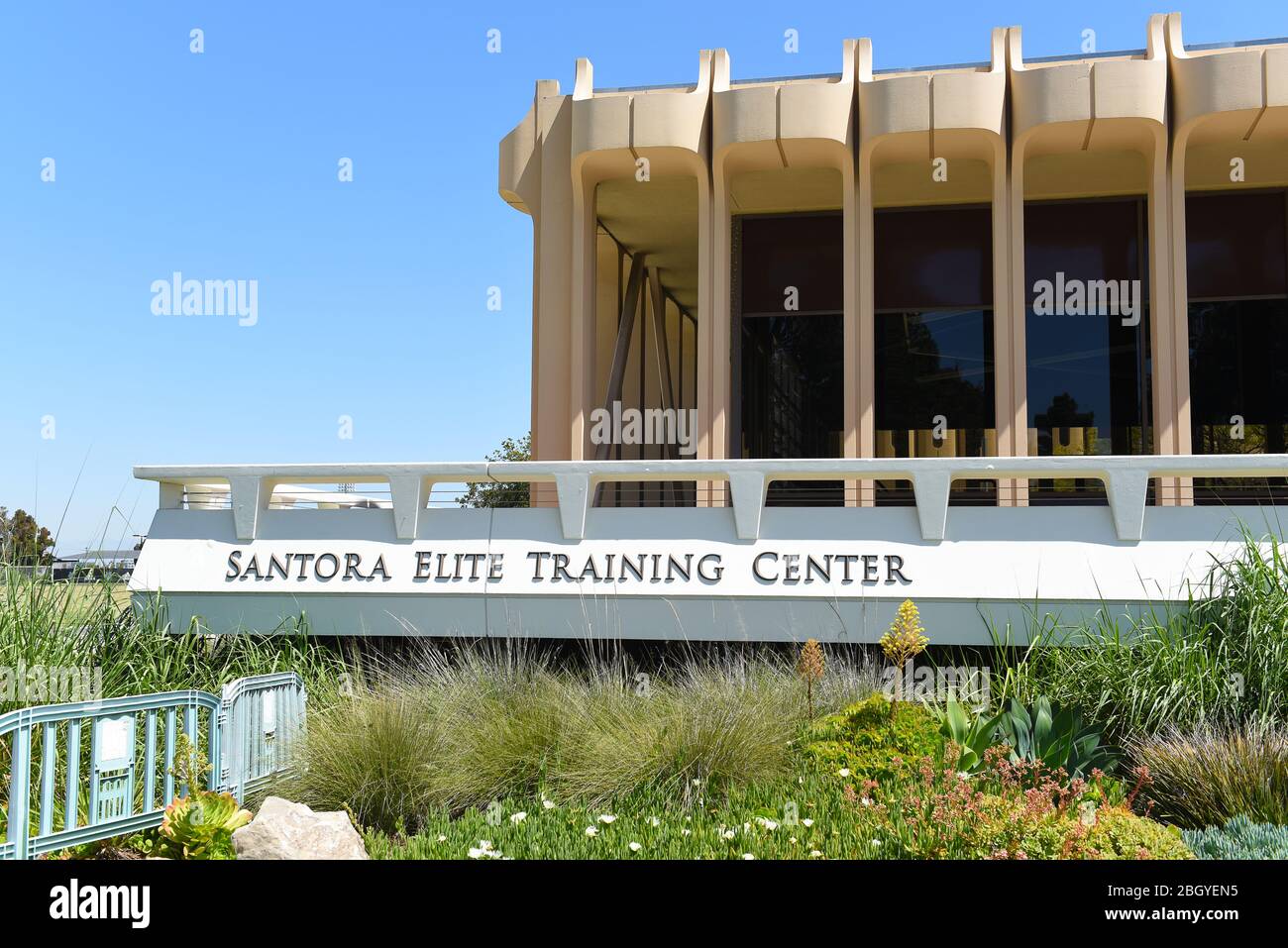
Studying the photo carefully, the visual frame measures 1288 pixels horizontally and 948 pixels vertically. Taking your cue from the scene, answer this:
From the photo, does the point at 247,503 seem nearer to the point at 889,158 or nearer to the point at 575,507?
the point at 575,507

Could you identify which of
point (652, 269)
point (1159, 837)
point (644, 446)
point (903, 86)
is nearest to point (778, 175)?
point (903, 86)

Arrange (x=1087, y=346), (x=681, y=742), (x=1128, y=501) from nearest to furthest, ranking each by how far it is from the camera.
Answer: (x=681, y=742) < (x=1128, y=501) < (x=1087, y=346)

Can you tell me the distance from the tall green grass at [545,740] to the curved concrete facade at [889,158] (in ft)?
19.4

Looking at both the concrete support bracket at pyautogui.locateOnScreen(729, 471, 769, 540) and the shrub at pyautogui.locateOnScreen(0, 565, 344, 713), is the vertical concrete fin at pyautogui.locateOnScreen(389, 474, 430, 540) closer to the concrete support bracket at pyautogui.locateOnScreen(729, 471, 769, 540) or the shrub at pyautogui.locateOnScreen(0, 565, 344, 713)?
the shrub at pyautogui.locateOnScreen(0, 565, 344, 713)

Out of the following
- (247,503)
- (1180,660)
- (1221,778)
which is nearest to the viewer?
(1221,778)

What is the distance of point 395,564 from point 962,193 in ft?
32.9

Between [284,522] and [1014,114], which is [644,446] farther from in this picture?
[284,522]

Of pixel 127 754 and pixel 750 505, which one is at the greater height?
Result: pixel 750 505

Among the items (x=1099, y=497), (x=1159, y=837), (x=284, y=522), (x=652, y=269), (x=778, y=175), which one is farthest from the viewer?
(x=652, y=269)

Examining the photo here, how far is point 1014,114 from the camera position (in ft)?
42.8

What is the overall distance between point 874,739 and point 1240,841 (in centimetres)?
199

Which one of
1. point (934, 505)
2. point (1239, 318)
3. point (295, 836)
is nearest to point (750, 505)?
point (934, 505)

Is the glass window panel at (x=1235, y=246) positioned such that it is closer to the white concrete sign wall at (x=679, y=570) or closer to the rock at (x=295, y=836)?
the white concrete sign wall at (x=679, y=570)

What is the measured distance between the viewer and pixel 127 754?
6.05 metres
